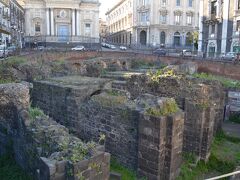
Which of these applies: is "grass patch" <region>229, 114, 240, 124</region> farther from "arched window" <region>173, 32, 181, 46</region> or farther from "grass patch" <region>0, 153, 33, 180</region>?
"arched window" <region>173, 32, 181, 46</region>

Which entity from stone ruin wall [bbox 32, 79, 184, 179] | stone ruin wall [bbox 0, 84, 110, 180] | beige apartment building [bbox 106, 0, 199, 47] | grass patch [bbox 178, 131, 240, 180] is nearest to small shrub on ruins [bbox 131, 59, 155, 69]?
grass patch [bbox 178, 131, 240, 180]

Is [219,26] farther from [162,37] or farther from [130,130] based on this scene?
[130,130]

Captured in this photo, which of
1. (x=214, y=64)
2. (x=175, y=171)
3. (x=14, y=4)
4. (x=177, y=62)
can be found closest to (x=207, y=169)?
(x=175, y=171)

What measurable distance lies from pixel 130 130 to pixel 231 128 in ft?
25.3

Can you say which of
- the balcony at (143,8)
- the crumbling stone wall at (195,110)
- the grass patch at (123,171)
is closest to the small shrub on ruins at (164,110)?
the grass patch at (123,171)

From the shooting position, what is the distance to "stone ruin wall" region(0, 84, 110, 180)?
5574 mm

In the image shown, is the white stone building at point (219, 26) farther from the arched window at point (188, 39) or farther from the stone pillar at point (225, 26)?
the arched window at point (188, 39)

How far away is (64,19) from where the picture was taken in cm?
5322

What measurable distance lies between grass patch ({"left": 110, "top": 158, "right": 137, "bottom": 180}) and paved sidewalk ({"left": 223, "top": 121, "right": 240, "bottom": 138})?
6399mm

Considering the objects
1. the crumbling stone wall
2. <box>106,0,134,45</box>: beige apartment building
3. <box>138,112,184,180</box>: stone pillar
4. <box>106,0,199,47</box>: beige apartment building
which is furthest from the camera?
<box>106,0,134,45</box>: beige apartment building

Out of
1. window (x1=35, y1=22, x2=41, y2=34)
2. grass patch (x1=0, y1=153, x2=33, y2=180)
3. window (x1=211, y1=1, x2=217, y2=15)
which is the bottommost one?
grass patch (x1=0, y1=153, x2=33, y2=180)

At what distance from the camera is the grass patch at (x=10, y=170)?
293 inches

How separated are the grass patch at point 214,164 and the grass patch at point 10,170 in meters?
4.40

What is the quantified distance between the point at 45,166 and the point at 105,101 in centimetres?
389
